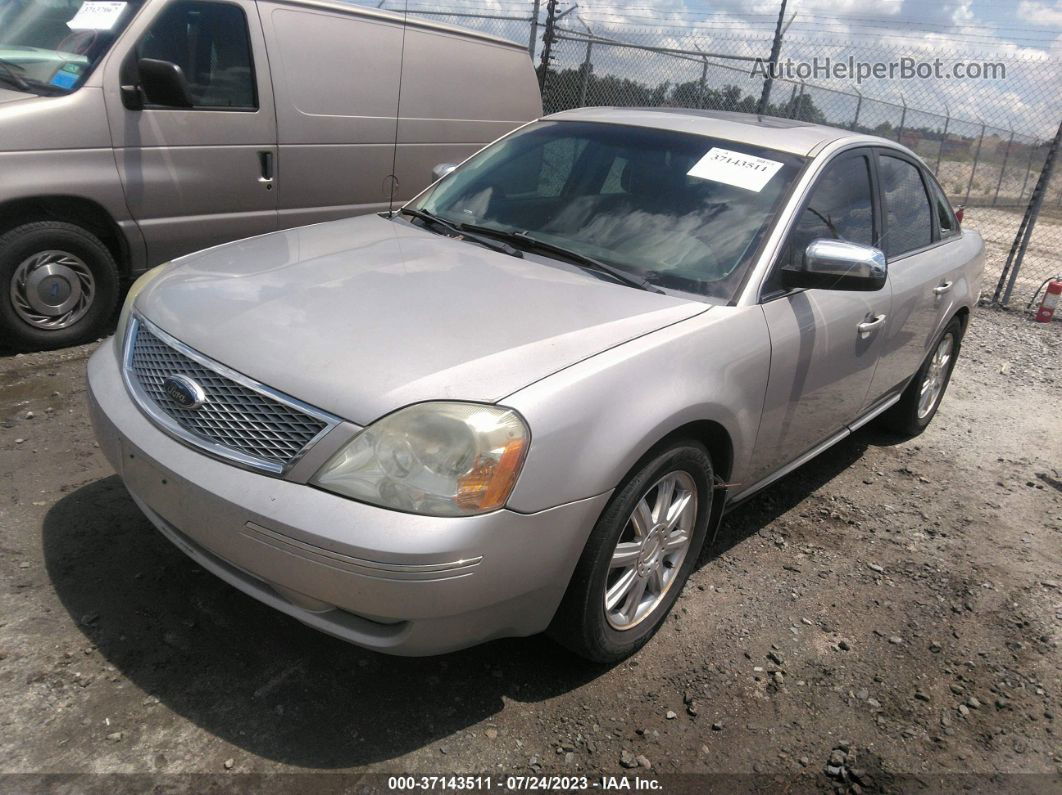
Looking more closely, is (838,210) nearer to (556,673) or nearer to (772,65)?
(556,673)

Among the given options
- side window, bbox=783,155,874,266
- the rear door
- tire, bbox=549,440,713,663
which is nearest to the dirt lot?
tire, bbox=549,440,713,663

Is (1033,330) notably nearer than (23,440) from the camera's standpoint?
No

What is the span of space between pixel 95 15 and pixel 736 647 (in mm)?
4817

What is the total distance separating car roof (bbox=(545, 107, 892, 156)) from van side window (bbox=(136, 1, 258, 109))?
2.34 meters

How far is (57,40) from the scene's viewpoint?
15.9ft

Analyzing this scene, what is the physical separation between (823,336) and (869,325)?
0.44m

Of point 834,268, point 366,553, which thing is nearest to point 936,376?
point 834,268

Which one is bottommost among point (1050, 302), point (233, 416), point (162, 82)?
point (1050, 302)

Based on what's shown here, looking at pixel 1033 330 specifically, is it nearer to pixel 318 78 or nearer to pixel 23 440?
pixel 318 78

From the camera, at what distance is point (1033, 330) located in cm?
789

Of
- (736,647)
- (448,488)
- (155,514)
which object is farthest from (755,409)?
(155,514)

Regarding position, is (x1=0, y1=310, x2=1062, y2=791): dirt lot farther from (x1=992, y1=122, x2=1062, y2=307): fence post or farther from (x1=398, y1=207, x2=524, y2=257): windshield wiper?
(x1=992, y1=122, x2=1062, y2=307): fence post

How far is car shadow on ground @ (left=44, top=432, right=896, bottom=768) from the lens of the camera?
2314mm

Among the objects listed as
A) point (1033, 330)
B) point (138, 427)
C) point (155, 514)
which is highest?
point (138, 427)
